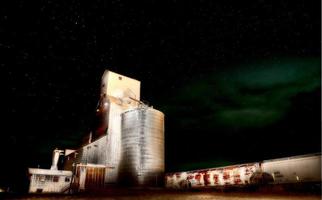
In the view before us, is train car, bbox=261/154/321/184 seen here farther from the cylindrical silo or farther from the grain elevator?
the grain elevator

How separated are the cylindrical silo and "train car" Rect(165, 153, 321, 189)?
12.6 ft

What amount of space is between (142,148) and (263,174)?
12.8 m

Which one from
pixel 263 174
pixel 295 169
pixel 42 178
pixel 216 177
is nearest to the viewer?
pixel 295 169

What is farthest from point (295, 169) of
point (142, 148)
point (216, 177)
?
point (142, 148)

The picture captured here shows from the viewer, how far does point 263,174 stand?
59.9 feet

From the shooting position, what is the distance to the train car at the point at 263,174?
52.0 feet

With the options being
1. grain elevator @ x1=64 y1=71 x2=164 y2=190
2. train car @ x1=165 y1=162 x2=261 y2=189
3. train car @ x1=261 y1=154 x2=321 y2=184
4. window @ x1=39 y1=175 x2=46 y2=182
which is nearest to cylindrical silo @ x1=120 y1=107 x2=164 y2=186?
grain elevator @ x1=64 y1=71 x2=164 y2=190

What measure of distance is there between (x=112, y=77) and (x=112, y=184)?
14.5 metres

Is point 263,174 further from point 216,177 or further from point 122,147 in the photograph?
point 122,147


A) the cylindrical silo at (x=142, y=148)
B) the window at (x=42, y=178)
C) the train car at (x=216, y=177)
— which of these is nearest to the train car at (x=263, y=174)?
the train car at (x=216, y=177)

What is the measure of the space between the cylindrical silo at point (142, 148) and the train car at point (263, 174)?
385cm

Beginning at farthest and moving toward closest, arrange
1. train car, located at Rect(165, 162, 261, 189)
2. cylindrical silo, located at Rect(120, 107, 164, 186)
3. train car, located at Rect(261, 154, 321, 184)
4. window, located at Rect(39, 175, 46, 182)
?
cylindrical silo, located at Rect(120, 107, 164, 186), window, located at Rect(39, 175, 46, 182), train car, located at Rect(165, 162, 261, 189), train car, located at Rect(261, 154, 321, 184)

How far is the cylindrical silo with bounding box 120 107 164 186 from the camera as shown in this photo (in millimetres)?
25594

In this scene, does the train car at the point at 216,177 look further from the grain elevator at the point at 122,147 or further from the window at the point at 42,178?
the window at the point at 42,178
